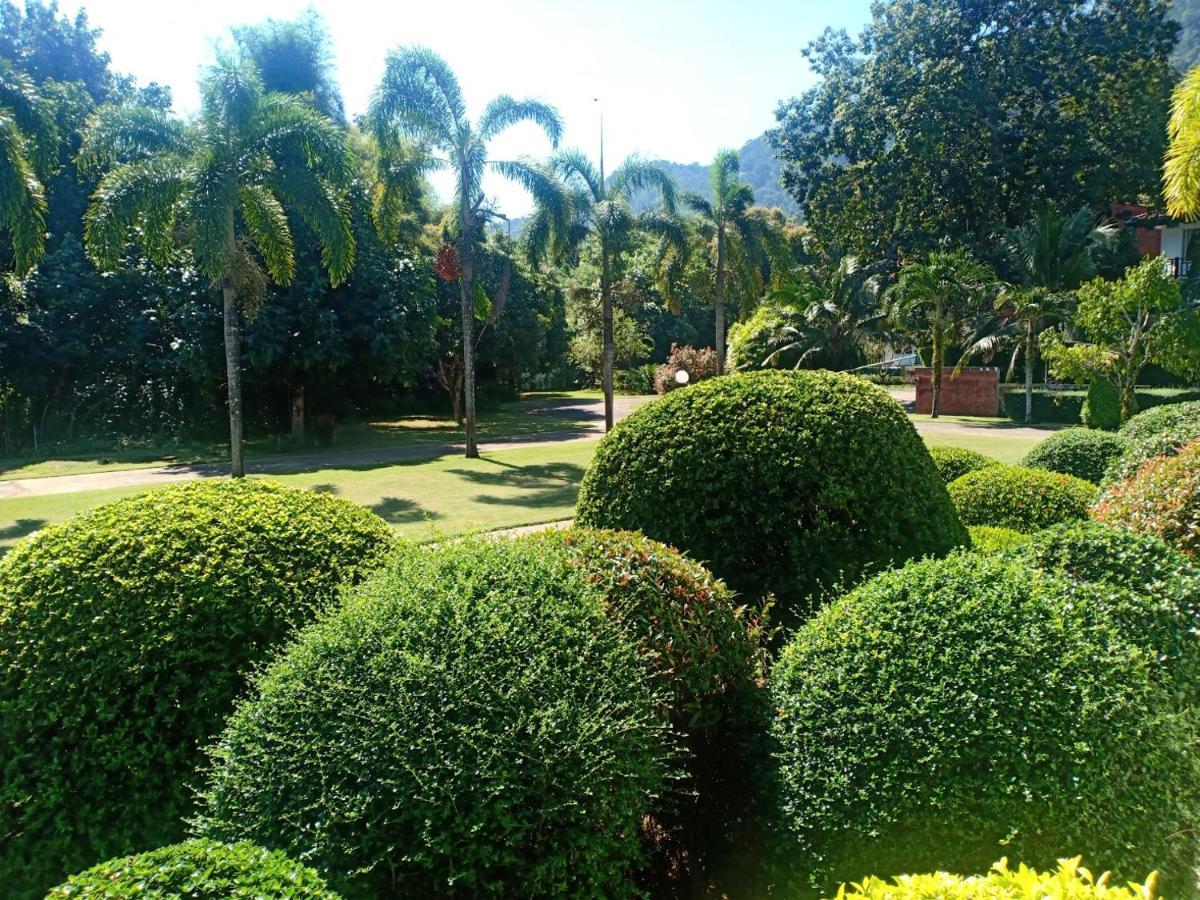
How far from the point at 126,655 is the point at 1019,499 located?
22.8 ft

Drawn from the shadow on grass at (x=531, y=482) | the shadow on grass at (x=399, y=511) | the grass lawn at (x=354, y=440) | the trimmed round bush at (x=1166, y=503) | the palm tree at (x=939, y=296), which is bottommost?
the shadow on grass at (x=399, y=511)

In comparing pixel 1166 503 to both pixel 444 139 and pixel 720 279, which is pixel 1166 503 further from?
pixel 720 279

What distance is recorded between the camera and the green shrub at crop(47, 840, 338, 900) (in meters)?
2.28

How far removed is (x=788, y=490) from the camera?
4922 millimetres

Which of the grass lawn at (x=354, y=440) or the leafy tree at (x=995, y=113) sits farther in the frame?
the leafy tree at (x=995, y=113)

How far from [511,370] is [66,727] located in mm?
34649

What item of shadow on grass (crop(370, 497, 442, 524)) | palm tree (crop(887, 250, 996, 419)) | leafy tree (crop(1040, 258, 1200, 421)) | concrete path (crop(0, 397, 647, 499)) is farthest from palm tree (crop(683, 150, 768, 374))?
shadow on grass (crop(370, 497, 442, 524))

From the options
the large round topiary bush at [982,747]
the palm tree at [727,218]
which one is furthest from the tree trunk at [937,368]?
the large round topiary bush at [982,747]

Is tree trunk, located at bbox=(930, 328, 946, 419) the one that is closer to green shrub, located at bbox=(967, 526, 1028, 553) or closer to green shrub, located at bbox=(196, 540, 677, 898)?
green shrub, located at bbox=(967, 526, 1028, 553)

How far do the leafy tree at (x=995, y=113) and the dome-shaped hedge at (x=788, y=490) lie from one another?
3022 cm

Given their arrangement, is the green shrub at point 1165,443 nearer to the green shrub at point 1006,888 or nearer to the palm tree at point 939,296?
the green shrub at point 1006,888

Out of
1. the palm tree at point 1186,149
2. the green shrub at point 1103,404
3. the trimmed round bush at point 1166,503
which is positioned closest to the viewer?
the trimmed round bush at point 1166,503

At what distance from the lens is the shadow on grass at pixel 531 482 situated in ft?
49.6

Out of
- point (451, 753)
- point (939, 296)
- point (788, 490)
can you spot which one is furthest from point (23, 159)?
point (939, 296)
